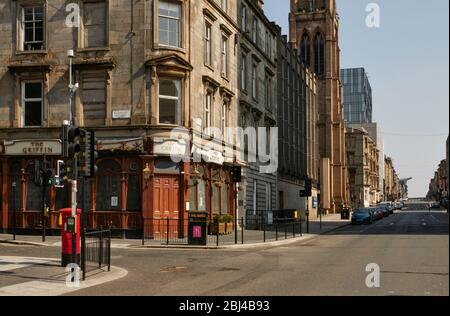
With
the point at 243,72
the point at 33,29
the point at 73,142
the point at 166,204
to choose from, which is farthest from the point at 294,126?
the point at 73,142

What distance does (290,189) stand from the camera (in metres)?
59.4

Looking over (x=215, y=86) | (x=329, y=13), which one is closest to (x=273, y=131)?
(x=215, y=86)

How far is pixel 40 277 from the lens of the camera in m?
15.5

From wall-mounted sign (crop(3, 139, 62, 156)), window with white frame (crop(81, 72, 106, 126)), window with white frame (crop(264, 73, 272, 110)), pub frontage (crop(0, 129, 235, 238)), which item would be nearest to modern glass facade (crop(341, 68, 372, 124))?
window with white frame (crop(264, 73, 272, 110))

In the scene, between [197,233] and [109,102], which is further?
[109,102]

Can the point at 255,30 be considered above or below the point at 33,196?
above

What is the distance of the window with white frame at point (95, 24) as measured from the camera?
31.8 m

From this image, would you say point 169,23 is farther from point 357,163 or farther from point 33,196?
point 357,163

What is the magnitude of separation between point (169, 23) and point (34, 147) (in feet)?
31.3

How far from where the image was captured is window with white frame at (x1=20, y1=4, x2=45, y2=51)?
32.7 m

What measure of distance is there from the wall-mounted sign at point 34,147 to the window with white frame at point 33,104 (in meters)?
1.06

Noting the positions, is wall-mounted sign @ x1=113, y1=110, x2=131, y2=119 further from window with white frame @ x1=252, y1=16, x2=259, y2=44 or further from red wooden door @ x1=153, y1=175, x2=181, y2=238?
window with white frame @ x1=252, y1=16, x2=259, y2=44

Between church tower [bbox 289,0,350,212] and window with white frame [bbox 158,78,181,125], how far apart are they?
70.2m

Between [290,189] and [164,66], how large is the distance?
30.8 meters
